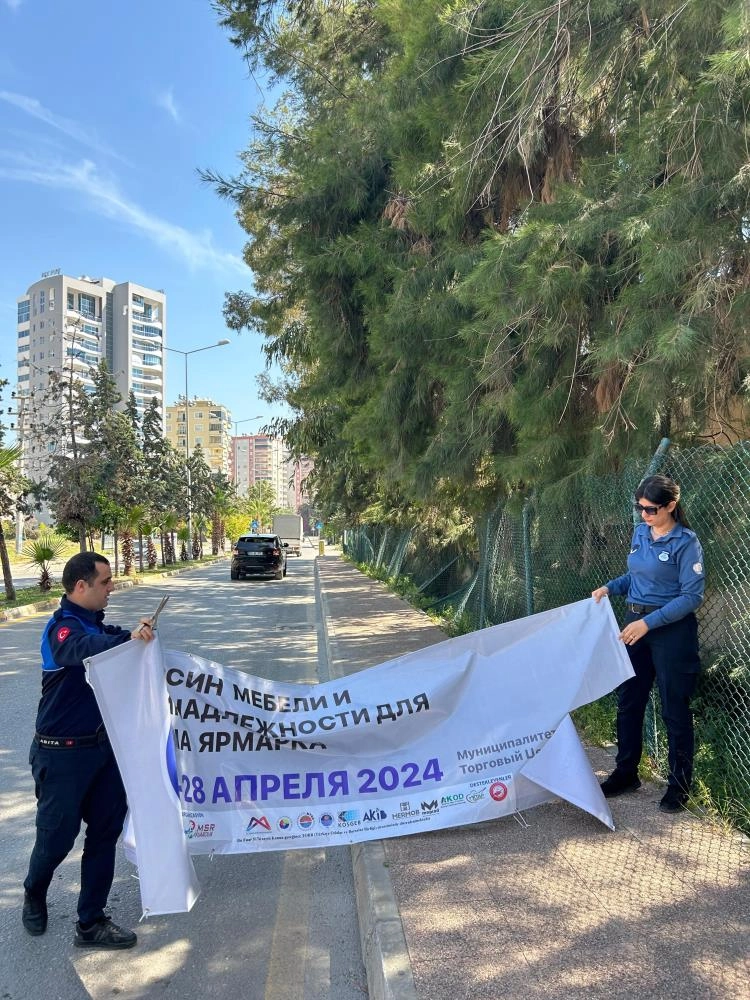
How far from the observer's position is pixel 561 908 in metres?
3.17

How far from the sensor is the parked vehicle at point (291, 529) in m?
63.3

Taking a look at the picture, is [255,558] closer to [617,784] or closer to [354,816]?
[617,784]

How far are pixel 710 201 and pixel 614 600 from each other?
3.33 metres

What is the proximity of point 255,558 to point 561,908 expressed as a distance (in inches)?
1008

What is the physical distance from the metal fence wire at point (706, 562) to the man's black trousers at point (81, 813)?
10.5 ft

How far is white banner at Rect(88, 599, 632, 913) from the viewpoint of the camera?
3812 millimetres

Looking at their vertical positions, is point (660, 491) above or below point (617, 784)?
above

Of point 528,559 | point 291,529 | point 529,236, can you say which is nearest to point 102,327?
point 291,529

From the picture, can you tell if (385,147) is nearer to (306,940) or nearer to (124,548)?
(306,940)

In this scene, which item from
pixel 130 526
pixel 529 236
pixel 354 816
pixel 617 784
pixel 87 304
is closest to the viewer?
pixel 354 816

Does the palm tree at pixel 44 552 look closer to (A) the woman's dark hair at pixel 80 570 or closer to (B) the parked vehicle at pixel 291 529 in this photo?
(A) the woman's dark hair at pixel 80 570

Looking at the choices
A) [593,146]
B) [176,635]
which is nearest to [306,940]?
[593,146]

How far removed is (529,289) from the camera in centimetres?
481

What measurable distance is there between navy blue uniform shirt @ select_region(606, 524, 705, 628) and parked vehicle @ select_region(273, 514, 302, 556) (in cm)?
5934
